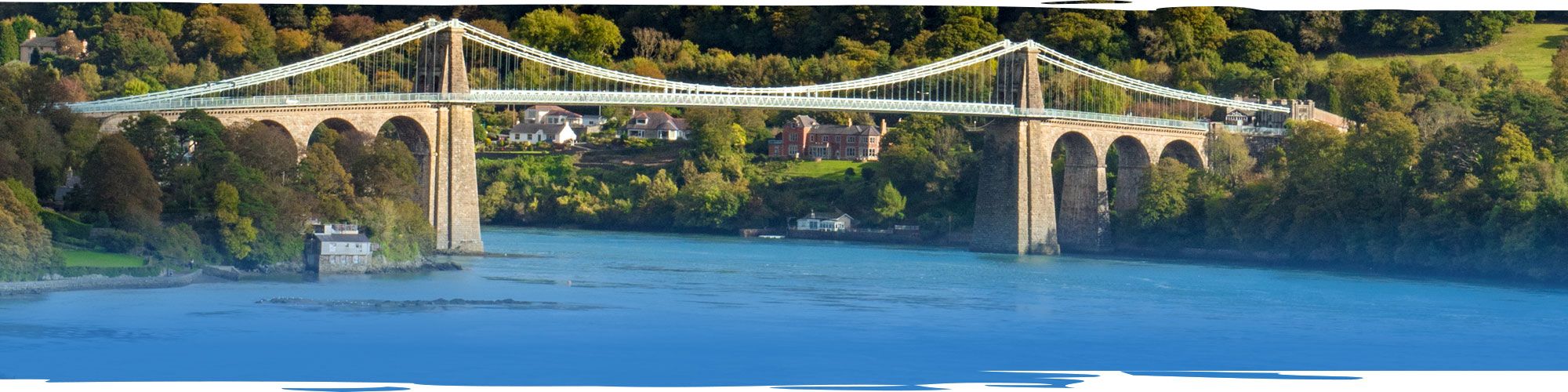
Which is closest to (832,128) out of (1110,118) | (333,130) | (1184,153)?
(1184,153)

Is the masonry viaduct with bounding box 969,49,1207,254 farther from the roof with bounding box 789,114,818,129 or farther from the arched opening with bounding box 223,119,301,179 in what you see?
the arched opening with bounding box 223,119,301,179

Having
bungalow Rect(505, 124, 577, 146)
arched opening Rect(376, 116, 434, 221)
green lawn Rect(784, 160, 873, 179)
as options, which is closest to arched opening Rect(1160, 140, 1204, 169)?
green lawn Rect(784, 160, 873, 179)

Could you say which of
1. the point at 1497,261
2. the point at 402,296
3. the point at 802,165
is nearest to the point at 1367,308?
the point at 1497,261

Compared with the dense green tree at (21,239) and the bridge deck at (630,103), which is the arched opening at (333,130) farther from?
the dense green tree at (21,239)

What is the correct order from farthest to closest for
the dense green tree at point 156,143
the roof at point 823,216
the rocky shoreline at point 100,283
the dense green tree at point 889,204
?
the roof at point 823,216
the dense green tree at point 889,204
the dense green tree at point 156,143
the rocky shoreline at point 100,283

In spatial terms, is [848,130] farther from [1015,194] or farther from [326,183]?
[326,183]

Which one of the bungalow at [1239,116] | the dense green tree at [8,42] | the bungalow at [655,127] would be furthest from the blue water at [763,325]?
the bungalow at [655,127]

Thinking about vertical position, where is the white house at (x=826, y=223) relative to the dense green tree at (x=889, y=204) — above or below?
below
